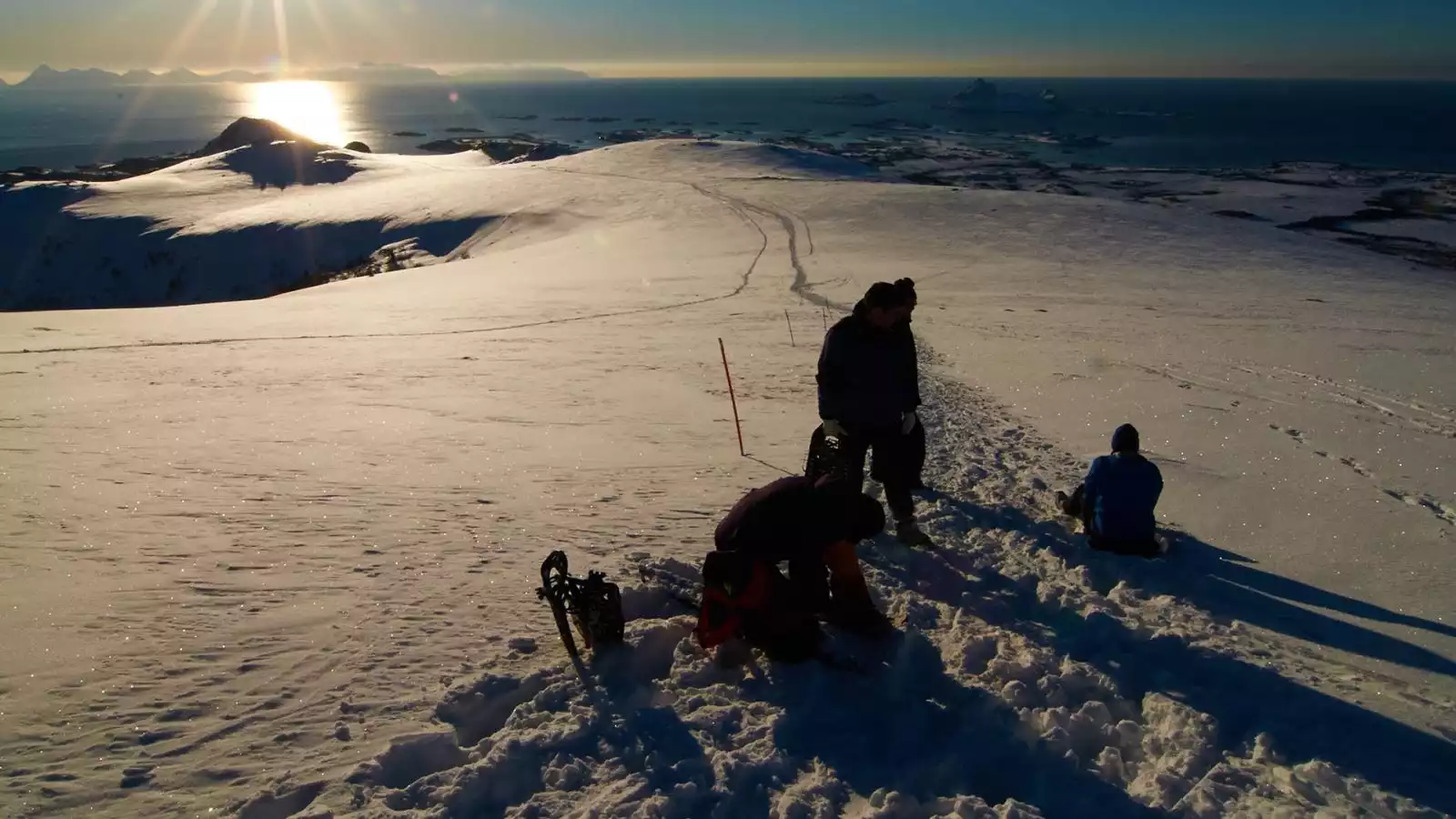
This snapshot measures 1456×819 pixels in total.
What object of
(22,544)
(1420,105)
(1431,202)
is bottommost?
(22,544)

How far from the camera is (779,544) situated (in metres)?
4.27

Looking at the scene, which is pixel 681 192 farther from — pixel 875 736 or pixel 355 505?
pixel 875 736

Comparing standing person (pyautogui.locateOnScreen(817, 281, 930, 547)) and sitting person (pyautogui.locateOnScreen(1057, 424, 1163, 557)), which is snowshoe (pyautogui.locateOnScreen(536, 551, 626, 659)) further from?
sitting person (pyautogui.locateOnScreen(1057, 424, 1163, 557))

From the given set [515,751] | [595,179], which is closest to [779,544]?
[515,751]

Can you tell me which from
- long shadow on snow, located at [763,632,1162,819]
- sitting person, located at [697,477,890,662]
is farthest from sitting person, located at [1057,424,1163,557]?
sitting person, located at [697,477,890,662]

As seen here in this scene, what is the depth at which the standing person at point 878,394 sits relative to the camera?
17.9ft

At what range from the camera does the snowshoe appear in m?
4.43

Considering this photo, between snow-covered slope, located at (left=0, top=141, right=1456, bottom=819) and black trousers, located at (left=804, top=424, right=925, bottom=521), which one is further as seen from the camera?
black trousers, located at (left=804, top=424, right=925, bottom=521)

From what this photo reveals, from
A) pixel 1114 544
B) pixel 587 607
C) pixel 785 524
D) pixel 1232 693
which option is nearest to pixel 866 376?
pixel 785 524

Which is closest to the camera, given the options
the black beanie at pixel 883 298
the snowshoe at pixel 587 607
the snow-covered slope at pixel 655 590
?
the snow-covered slope at pixel 655 590

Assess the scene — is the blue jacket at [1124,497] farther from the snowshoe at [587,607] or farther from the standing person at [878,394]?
the snowshoe at [587,607]

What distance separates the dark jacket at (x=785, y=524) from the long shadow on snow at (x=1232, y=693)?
128 centimetres

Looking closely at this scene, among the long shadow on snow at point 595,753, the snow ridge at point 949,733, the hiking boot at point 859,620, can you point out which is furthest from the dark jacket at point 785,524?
the long shadow on snow at point 595,753

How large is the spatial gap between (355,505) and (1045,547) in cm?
480
